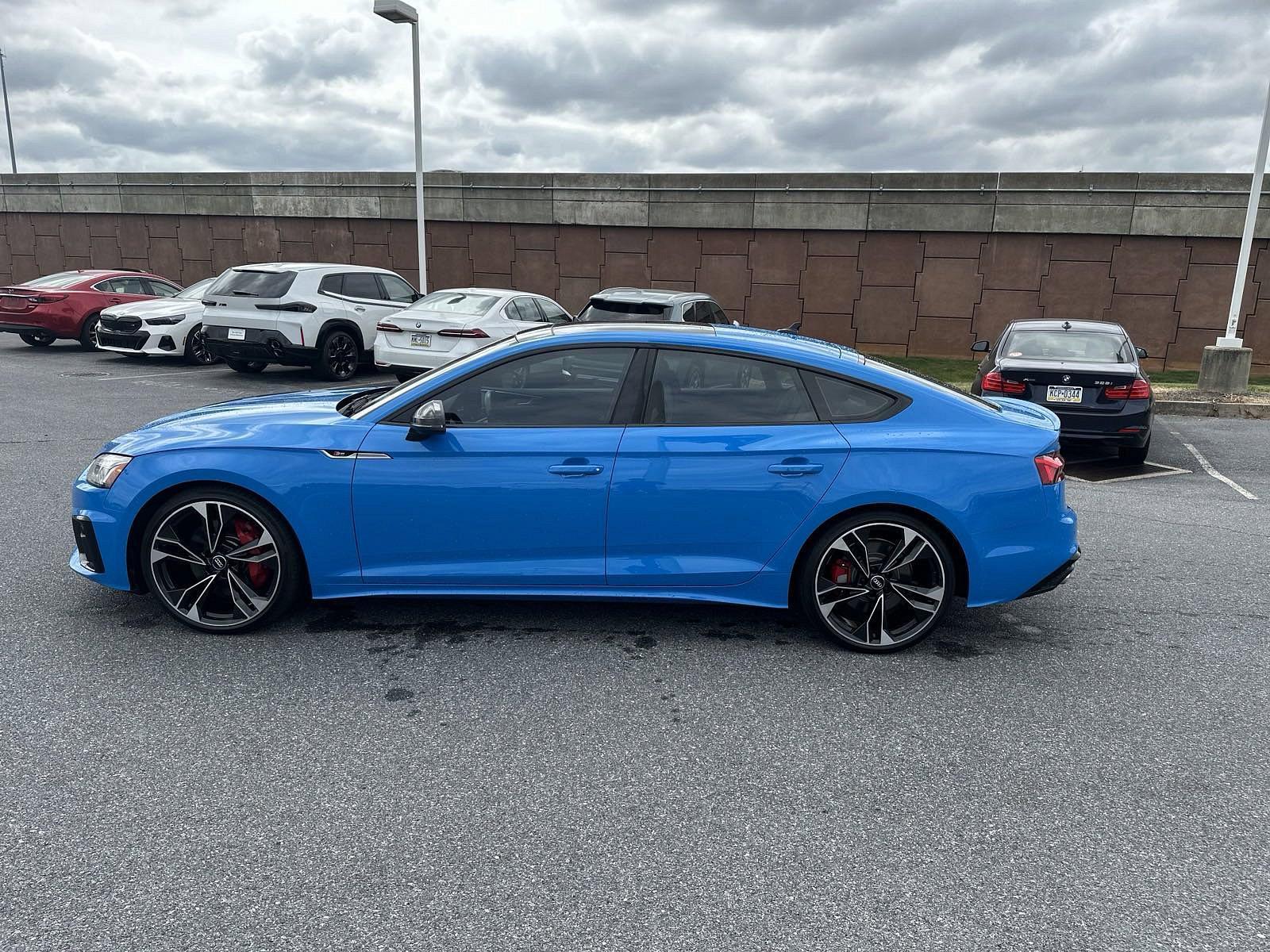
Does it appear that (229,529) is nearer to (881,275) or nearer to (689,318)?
(689,318)

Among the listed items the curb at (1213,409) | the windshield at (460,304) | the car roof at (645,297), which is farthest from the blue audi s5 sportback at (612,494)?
the curb at (1213,409)

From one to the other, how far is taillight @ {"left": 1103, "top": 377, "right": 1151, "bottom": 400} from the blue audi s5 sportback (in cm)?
501

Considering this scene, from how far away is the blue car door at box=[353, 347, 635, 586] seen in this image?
13.3 ft

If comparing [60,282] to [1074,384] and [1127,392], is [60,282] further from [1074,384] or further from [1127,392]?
[1127,392]

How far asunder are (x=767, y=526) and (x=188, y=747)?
2.45 meters

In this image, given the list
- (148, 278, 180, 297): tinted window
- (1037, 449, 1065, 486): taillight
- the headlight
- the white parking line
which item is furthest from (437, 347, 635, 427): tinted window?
(148, 278, 180, 297): tinted window

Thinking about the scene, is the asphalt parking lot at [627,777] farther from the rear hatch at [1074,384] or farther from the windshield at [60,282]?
the windshield at [60,282]

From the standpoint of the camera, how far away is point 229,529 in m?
4.20

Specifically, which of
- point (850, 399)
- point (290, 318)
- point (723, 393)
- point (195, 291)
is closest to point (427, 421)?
point (723, 393)

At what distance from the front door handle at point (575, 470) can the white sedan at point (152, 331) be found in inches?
→ 494

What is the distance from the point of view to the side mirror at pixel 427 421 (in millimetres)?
4008

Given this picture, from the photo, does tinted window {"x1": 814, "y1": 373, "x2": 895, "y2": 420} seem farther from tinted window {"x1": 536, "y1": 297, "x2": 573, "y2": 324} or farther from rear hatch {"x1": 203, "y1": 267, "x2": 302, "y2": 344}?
rear hatch {"x1": 203, "y1": 267, "x2": 302, "y2": 344}

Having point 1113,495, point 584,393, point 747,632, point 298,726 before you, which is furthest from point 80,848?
point 1113,495

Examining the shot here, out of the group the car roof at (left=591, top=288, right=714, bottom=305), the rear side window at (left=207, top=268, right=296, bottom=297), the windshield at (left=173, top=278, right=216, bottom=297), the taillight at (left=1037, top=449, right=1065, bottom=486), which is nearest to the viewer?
the taillight at (left=1037, top=449, right=1065, bottom=486)
